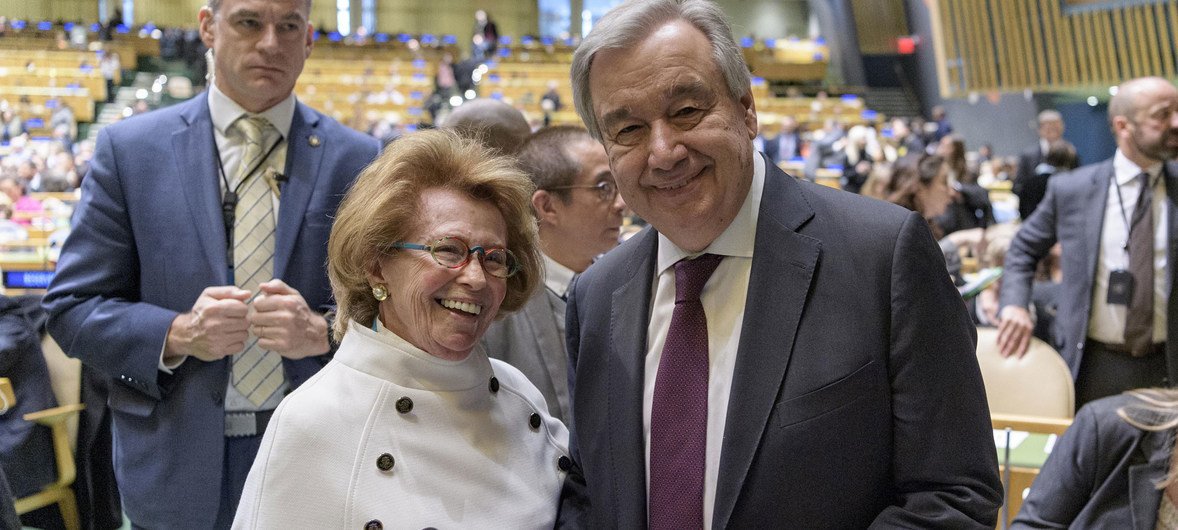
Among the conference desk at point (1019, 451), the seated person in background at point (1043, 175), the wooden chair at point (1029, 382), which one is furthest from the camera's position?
the seated person in background at point (1043, 175)

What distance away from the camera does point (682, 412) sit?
1421 millimetres

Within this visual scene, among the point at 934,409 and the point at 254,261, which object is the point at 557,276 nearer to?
the point at 254,261

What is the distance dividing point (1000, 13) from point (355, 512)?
1729 centimetres

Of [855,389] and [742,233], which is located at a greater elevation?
[742,233]

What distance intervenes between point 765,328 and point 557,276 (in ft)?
3.60

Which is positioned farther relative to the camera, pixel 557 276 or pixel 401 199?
pixel 557 276

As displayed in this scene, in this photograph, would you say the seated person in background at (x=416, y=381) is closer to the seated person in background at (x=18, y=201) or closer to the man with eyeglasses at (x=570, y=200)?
the man with eyeglasses at (x=570, y=200)

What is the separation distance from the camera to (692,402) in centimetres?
142

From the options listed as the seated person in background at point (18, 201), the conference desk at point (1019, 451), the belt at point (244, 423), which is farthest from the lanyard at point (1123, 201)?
the seated person in background at point (18, 201)

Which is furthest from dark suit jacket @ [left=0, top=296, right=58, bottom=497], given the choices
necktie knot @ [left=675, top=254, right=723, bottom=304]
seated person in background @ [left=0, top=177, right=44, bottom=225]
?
seated person in background @ [left=0, top=177, right=44, bottom=225]

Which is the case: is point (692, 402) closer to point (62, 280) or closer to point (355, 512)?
point (355, 512)

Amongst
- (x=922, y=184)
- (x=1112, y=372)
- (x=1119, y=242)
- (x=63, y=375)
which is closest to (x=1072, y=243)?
(x=1119, y=242)

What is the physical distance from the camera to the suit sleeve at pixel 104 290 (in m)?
1.95

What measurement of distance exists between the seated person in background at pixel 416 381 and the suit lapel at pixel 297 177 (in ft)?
1.37
